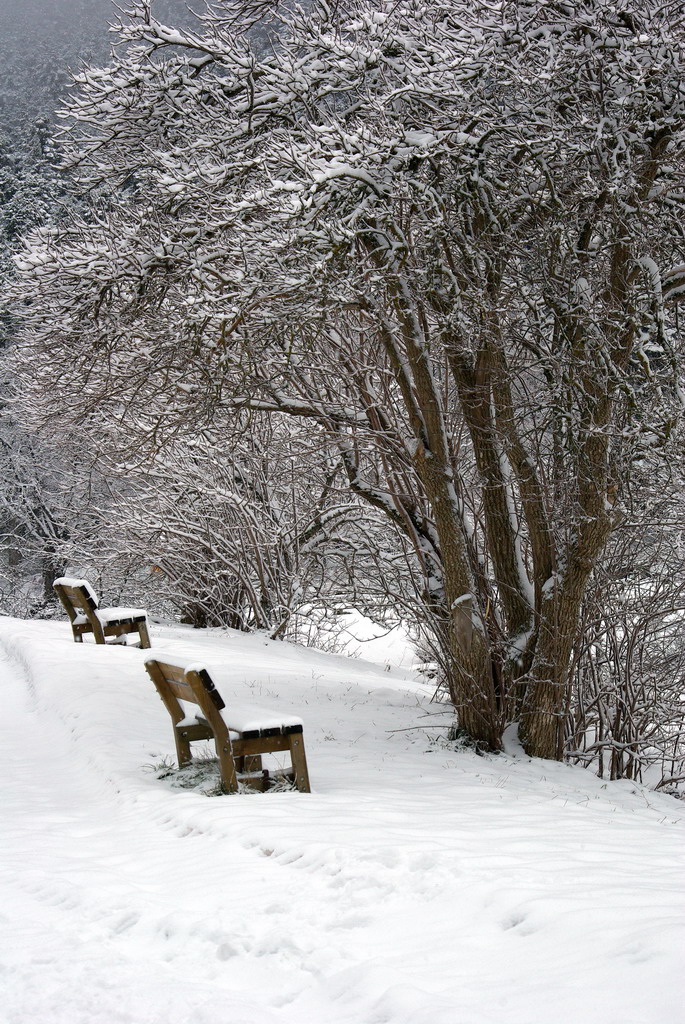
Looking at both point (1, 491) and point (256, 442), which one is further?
point (1, 491)

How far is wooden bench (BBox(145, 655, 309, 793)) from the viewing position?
5.66 m

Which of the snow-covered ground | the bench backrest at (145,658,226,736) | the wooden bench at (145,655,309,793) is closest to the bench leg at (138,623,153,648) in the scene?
the snow-covered ground

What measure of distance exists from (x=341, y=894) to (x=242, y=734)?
1.78m

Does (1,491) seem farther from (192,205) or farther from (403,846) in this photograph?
(403,846)

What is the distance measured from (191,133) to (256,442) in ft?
19.2

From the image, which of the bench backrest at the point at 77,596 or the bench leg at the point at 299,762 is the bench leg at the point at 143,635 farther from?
the bench leg at the point at 299,762

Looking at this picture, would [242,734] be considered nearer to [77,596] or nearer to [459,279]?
[459,279]

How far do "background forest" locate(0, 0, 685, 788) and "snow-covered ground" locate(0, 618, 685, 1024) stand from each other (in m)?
1.56

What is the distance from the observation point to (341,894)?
157 inches

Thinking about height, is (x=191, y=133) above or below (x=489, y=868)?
above

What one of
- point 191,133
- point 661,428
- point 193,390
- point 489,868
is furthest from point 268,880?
point 191,133

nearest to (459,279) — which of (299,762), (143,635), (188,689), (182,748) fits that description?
(188,689)

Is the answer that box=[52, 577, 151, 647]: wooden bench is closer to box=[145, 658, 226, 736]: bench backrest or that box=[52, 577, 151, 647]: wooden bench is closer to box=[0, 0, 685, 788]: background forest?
box=[0, 0, 685, 788]: background forest

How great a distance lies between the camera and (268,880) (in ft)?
13.8
